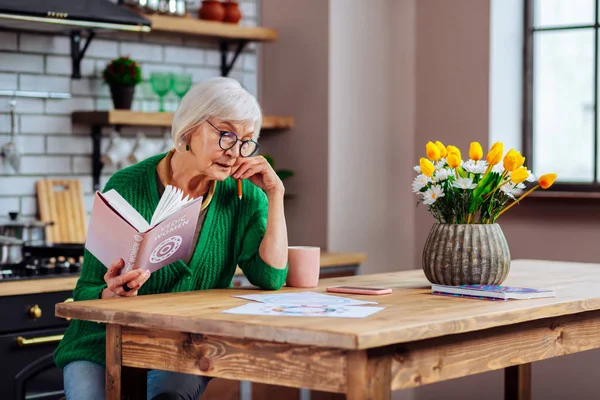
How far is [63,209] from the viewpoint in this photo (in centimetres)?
429

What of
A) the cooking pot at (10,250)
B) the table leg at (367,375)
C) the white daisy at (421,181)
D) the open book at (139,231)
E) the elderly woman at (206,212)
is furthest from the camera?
the cooking pot at (10,250)

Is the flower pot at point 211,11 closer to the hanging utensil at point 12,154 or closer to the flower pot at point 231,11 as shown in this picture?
the flower pot at point 231,11

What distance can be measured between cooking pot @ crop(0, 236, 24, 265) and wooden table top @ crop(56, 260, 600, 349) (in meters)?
1.48

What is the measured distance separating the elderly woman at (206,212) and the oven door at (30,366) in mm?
872

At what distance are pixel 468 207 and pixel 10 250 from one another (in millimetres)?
1937

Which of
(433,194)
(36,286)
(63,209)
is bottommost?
(36,286)

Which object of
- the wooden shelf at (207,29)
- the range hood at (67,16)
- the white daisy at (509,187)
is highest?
the wooden shelf at (207,29)

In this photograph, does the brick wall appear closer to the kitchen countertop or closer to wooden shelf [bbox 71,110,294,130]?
wooden shelf [bbox 71,110,294,130]

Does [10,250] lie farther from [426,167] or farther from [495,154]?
[495,154]

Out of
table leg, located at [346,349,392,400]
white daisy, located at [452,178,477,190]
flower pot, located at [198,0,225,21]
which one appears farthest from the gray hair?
flower pot, located at [198,0,225,21]

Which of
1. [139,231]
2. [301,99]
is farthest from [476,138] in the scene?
[139,231]

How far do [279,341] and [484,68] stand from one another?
3138mm

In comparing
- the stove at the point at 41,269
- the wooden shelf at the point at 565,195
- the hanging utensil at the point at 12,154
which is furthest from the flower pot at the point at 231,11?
the wooden shelf at the point at 565,195

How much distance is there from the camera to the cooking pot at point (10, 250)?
12.5ft
